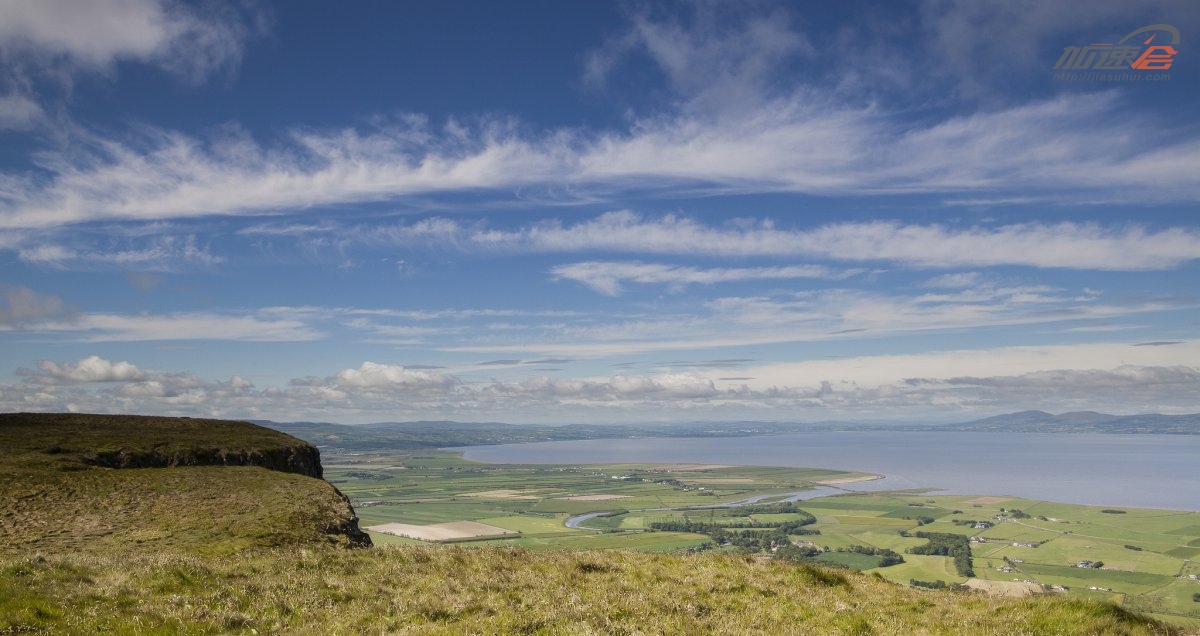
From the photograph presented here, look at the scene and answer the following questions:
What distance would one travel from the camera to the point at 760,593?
16750 mm

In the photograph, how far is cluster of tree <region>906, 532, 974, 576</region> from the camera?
9186cm

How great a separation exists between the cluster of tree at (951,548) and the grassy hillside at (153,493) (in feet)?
303

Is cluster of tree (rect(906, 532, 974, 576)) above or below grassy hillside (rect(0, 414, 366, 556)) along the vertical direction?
below

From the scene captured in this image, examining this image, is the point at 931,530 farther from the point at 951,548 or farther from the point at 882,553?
the point at 882,553

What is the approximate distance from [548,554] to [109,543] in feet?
49.3

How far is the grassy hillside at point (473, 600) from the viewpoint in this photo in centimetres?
1235

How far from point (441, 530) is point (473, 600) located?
10850 centimetres

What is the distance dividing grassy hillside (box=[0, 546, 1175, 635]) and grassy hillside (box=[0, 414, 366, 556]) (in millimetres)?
4325

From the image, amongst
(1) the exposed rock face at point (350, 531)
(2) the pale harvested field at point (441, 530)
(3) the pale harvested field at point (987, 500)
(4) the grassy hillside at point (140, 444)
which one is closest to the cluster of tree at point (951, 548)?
(3) the pale harvested field at point (987, 500)

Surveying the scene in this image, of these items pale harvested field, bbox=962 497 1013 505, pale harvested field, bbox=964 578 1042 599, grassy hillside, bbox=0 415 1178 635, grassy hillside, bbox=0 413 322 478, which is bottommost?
pale harvested field, bbox=962 497 1013 505

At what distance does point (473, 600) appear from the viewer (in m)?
14.6

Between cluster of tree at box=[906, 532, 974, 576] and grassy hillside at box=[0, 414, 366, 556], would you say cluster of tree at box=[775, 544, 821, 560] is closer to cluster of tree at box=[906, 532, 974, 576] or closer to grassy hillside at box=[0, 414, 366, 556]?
cluster of tree at box=[906, 532, 974, 576]

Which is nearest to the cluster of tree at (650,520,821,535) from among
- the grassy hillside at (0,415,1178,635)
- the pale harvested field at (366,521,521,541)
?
the pale harvested field at (366,521,521,541)

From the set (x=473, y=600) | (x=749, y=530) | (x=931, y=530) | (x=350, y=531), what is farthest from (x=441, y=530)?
(x=473, y=600)
